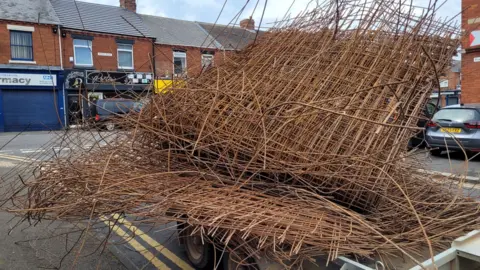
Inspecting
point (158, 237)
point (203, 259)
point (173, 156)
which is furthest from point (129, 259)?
point (173, 156)

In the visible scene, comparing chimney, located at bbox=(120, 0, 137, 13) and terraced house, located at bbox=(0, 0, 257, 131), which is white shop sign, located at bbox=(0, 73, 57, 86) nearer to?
terraced house, located at bbox=(0, 0, 257, 131)

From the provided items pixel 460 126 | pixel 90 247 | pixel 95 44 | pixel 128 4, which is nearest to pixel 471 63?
pixel 460 126

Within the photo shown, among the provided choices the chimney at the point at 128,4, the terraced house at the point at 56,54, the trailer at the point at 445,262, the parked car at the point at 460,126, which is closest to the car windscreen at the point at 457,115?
the parked car at the point at 460,126

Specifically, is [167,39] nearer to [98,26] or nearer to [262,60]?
[98,26]

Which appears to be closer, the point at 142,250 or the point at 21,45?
the point at 142,250

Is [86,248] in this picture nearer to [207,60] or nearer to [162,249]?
[162,249]

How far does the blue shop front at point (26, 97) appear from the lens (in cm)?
2241

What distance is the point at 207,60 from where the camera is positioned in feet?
15.5

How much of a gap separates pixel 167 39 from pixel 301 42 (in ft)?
78.8

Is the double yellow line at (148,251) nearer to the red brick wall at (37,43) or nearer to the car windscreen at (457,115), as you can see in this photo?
the car windscreen at (457,115)

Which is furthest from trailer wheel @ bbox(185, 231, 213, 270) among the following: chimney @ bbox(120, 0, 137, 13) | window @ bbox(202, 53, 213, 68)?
chimney @ bbox(120, 0, 137, 13)

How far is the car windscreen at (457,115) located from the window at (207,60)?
25.9 ft

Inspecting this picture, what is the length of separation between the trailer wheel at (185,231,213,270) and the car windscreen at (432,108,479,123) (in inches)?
343

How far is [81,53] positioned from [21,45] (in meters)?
3.45
